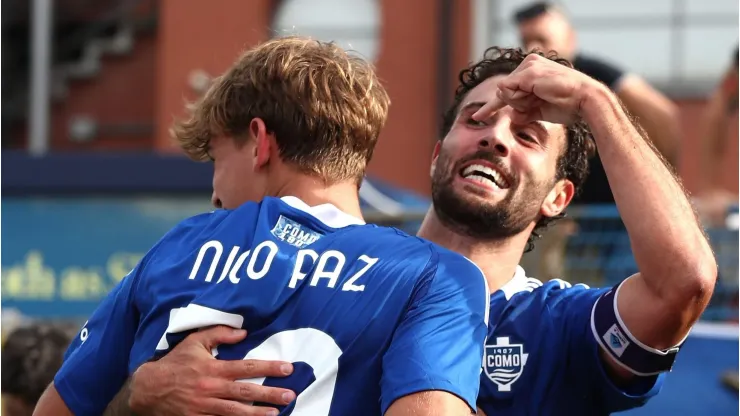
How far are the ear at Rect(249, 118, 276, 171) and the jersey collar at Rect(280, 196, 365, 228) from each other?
4.3 inches

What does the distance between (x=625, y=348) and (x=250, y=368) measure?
92cm

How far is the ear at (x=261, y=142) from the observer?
2.66 metres

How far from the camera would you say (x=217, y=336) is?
2459mm

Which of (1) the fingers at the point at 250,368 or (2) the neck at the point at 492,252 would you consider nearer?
(1) the fingers at the point at 250,368

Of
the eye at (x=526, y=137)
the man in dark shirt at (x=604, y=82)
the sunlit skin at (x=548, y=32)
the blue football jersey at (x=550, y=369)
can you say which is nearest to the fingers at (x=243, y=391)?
the blue football jersey at (x=550, y=369)

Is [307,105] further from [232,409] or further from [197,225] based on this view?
[232,409]

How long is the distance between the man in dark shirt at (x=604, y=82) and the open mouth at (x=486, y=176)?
2687 millimetres

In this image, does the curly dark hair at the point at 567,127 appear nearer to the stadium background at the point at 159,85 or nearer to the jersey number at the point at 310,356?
the jersey number at the point at 310,356

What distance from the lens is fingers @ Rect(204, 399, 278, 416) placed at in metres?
2.40

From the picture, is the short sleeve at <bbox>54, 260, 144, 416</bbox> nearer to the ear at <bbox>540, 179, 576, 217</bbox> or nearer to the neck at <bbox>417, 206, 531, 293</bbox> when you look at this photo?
the neck at <bbox>417, 206, 531, 293</bbox>

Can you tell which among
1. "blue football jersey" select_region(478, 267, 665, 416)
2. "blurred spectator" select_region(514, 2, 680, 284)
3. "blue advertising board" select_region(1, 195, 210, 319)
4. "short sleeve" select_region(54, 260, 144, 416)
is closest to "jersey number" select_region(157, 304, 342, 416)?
"short sleeve" select_region(54, 260, 144, 416)

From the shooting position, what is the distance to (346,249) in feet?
8.14

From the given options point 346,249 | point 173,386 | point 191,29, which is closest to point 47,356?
point 173,386

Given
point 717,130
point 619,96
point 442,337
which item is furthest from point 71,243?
point 442,337
